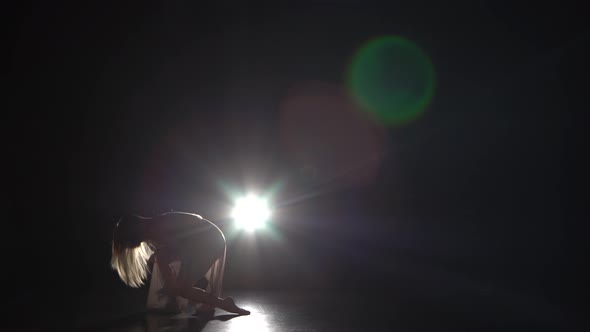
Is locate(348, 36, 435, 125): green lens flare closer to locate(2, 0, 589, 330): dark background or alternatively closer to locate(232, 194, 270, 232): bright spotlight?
locate(2, 0, 589, 330): dark background

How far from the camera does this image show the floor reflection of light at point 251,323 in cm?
203

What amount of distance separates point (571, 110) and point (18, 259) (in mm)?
5875

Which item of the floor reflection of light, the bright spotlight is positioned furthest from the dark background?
the floor reflection of light

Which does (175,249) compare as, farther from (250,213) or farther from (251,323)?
(250,213)

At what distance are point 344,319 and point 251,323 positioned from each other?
1.62 feet

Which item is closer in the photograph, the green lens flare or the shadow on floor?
the shadow on floor

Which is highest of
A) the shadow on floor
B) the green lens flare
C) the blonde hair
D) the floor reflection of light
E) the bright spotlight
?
the green lens flare

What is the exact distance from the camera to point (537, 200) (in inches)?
186

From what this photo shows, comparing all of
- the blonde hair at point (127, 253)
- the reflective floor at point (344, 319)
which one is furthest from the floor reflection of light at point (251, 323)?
the blonde hair at point (127, 253)

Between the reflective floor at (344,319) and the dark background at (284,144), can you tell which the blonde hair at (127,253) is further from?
the dark background at (284,144)

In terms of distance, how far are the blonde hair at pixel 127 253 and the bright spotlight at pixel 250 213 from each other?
1749 mm

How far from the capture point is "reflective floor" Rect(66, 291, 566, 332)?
6.76 ft

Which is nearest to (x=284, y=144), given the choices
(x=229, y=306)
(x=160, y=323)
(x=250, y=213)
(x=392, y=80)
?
(x=250, y=213)

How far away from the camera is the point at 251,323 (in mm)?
2186
